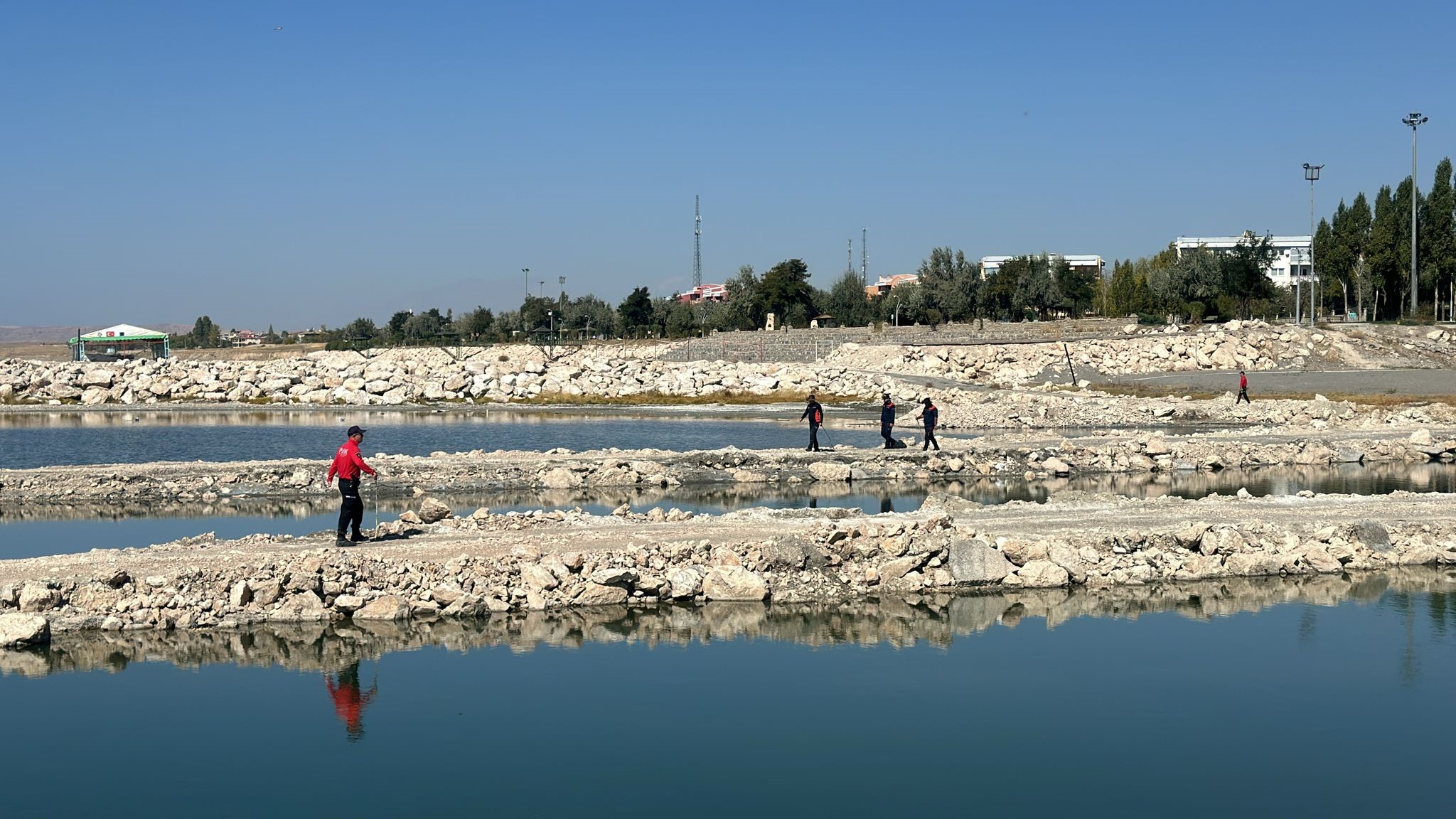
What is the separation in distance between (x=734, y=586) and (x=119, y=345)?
3548 inches

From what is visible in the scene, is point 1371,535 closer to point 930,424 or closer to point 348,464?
point 930,424

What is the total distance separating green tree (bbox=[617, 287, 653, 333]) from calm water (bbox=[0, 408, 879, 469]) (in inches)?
2047

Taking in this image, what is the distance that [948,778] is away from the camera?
36.5ft

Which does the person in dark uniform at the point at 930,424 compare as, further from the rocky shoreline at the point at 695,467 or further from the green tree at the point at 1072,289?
the green tree at the point at 1072,289

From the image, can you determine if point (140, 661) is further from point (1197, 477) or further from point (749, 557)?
point (1197, 477)

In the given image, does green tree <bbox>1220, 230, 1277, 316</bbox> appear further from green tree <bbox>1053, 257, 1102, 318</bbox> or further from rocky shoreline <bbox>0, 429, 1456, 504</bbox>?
rocky shoreline <bbox>0, 429, 1456, 504</bbox>

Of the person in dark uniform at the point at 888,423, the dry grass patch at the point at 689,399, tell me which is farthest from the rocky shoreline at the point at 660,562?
the dry grass patch at the point at 689,399

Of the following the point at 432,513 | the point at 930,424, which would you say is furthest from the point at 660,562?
the point at 930,424

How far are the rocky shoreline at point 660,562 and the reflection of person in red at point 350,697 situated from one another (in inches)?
57.3

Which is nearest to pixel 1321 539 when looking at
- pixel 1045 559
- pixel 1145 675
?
pixel 1045 559

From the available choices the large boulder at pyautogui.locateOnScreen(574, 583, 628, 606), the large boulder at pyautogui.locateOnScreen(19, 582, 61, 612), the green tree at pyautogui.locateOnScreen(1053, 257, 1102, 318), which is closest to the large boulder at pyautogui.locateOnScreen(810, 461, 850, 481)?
the large boulder at pyautogui.locateOnScreen(574, 583, 628, 606)

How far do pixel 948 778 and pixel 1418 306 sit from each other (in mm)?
74798

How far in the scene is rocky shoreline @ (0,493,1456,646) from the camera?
1532 centimetres

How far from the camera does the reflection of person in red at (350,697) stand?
12578 mm
